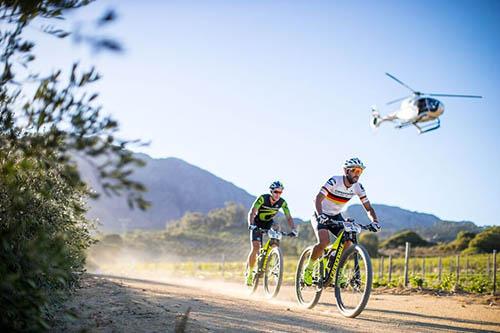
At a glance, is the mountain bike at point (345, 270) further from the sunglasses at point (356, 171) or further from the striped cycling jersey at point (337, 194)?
the sunglasses at point (356, 171)

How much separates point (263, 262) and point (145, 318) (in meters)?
6.30

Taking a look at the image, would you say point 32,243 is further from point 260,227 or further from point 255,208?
point 260,227

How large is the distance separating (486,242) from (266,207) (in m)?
50.2

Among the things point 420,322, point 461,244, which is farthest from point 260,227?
point 461,244

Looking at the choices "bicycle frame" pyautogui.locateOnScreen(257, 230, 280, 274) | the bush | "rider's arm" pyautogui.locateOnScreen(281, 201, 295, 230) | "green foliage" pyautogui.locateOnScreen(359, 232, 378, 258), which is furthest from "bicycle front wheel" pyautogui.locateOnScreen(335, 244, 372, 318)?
"green foliage" pyautogui.locateOnScreen(359, 232, 378, 258)

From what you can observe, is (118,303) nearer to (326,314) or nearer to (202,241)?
(326,314)

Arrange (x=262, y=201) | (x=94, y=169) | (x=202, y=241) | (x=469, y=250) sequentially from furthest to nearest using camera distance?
(x=202, y=241) → (x=469, y=250) → (x=262, y=201) → (x=94, y=169)

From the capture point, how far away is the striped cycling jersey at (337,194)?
9.05 meters

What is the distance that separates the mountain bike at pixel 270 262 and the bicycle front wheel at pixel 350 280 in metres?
2.92

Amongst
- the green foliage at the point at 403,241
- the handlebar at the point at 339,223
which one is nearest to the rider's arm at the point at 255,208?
the handlebar at the point at 339,223

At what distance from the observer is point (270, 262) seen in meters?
12.0

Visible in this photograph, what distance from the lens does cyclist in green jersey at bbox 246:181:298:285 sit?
1184 centimetres

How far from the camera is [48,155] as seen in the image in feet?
13.3

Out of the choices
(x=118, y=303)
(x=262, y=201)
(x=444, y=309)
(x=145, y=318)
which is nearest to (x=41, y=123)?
(x=145, y=318)
